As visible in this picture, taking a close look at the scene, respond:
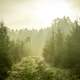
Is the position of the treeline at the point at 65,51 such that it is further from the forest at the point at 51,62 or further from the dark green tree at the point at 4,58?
the dark green tree at the point at 4,58

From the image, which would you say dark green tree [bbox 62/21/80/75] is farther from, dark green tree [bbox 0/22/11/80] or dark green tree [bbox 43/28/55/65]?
dark green tree [bbox 0/22/11/80]

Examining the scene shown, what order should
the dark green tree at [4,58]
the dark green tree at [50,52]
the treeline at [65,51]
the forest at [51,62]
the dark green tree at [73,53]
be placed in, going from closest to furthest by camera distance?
the forest at [51,62] < the dark green tree at [4,58] < the dark green tree at [73,53] < the treeline at [65,51] < the dark green tree at [50,52]

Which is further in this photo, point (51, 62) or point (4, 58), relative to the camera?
point (51, 62)

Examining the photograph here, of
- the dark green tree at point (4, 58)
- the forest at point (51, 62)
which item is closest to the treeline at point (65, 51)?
the forest at point (51, 62)

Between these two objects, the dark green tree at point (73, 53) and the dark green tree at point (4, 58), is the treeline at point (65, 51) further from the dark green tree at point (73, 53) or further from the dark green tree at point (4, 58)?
the dark green tree at point (4, 58)

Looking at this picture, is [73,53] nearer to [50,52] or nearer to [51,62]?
[51,62]

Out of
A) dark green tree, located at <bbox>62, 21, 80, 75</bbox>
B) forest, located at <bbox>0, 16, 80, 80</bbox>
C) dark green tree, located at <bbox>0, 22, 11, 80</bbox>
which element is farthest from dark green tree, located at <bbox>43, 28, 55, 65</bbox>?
dark green tree, located at <bbox>0, 22, 11, 80</bbox>

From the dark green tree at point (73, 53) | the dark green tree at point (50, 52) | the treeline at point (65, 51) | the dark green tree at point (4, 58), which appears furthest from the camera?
the dark green tree at point (50, 52)

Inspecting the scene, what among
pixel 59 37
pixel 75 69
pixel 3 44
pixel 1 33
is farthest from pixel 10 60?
pixel 59 37

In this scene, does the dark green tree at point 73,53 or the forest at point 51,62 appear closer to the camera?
the forest at point 51,62

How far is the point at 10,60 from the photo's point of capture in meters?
25.5

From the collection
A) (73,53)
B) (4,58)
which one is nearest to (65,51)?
(73,53)

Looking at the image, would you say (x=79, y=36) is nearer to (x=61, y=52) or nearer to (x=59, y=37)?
(x=61, y=52)

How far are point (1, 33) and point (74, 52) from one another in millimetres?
8226
